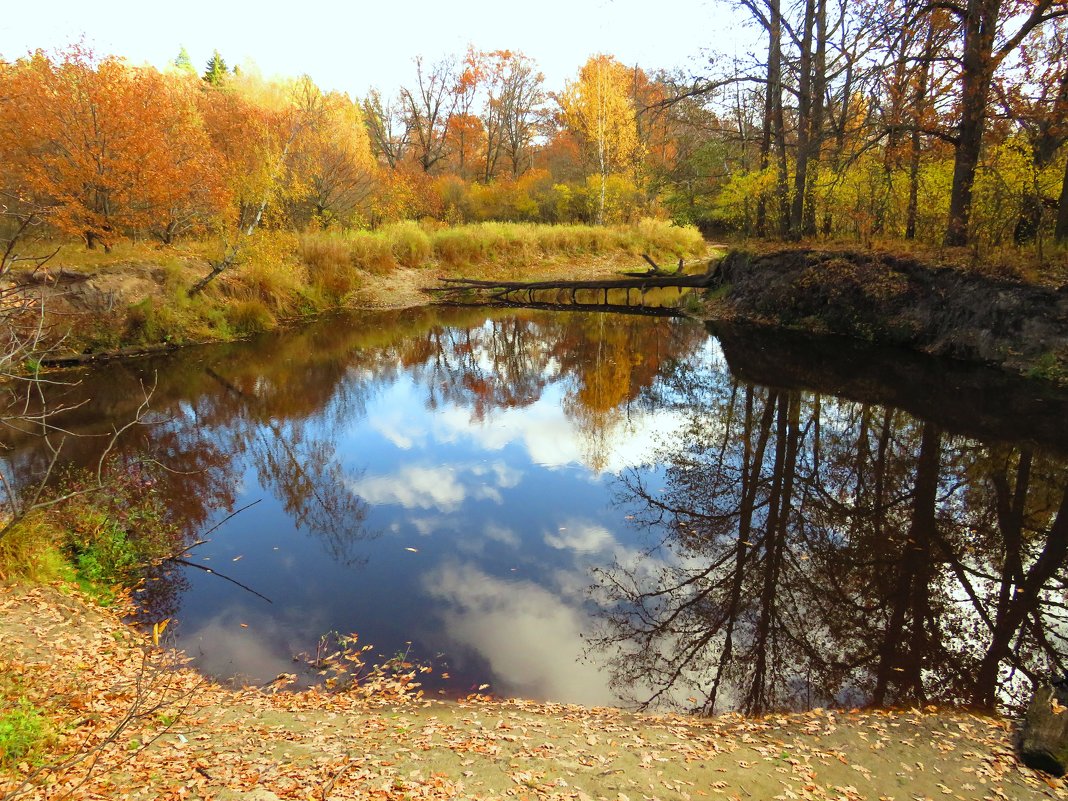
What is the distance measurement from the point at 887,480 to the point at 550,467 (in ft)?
16.2

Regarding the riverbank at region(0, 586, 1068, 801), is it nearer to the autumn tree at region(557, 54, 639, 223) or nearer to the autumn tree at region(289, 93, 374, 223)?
the autumn tree at region(289, 93, 374, 223)

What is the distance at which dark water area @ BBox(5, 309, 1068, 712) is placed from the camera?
5.53 meters

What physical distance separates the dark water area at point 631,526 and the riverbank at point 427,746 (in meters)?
0.39

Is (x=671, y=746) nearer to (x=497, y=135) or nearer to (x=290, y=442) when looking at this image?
(x=290, y=442)

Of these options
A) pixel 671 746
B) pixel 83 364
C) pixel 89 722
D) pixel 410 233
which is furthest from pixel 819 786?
pixel 410 233

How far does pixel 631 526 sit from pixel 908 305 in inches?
474

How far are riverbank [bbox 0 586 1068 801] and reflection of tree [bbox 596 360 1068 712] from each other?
1.64 ft

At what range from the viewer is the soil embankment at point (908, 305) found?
489 inches

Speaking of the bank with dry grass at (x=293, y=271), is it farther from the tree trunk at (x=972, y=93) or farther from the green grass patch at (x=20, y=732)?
the tree trunk at (x=972, y=93)

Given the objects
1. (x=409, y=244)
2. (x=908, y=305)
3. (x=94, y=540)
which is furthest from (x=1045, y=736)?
(x=409, y=244)

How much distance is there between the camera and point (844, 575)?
659cm

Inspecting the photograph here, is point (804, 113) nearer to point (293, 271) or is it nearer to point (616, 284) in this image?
point (616, 284)

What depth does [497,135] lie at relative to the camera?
150 feet

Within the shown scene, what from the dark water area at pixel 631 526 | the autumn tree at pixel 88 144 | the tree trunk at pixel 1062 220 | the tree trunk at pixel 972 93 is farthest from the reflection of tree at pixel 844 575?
the autumn tree at pixel 88 144
